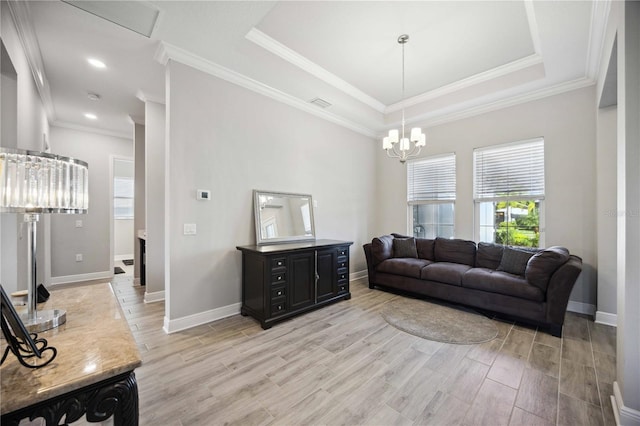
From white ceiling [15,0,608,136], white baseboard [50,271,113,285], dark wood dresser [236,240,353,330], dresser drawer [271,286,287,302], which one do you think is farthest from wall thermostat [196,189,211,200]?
white baseboard [50,271,113,285]

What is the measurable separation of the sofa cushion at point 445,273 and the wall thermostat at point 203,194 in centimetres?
314

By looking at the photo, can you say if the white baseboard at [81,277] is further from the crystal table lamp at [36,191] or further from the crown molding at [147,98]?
the crystal table lamp at [36,191]

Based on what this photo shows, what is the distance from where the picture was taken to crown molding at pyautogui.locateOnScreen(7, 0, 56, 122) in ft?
6.93

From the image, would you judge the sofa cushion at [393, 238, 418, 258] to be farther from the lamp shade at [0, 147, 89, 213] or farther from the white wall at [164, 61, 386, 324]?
the lamp shade at [0, 147, 89, 213]

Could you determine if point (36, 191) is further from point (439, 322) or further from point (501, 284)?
point (501, 284)

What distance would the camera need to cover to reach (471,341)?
8.91ft

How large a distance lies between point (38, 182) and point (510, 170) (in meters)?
5.05

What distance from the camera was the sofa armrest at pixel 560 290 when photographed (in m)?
2.76

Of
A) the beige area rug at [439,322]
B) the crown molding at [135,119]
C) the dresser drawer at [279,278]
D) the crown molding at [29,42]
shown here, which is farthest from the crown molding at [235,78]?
the beige area rug at [439,322]

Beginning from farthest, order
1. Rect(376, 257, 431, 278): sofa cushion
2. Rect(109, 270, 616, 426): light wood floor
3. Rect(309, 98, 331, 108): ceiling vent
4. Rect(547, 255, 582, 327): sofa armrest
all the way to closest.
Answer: Rect(309, 98, 331, 108): ceiling vent
Rect(376, 257, 431, 278): sofa cushion
Rect(547, 255, 582, 327): sofa armrest
Rect(109, 270, 616, 426): light wood floor

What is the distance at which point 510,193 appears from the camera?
159 inches

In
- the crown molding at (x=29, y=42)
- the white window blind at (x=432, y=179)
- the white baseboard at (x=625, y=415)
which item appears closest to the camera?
the white baseboard at (x=625, y=415)

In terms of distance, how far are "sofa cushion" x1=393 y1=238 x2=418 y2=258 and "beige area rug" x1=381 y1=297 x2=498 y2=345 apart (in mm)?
941

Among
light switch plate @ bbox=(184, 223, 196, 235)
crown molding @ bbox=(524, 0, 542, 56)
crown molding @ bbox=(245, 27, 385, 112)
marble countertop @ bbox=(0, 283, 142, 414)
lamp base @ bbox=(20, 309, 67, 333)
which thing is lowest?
marble countertop @ bbox=(0, 283, 142, 414)
